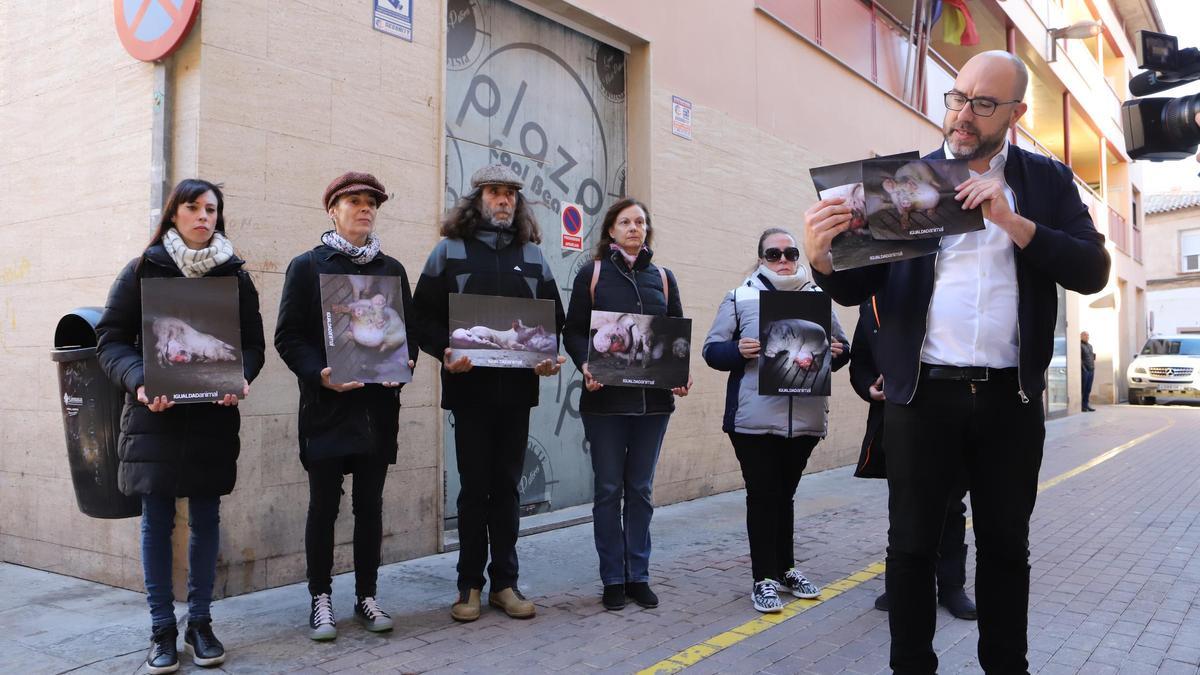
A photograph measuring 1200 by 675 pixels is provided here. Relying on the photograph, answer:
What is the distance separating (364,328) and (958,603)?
10.5ft

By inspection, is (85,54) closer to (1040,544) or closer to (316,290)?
(316,290)

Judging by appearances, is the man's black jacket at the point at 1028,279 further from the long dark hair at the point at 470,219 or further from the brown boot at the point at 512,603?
the brown boot at the point at 512,603

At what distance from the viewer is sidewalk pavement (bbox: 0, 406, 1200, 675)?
3.55m

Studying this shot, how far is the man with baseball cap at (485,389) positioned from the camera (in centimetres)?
410

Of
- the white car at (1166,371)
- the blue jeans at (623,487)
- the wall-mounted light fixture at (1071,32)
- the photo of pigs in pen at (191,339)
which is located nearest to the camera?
the photo of pigs in pen at (191,339)

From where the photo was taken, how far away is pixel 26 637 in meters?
3.75

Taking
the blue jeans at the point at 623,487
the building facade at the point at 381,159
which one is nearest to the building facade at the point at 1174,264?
the building facade at the point at 381,159

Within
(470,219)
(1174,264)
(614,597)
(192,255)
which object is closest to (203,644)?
(192,255)

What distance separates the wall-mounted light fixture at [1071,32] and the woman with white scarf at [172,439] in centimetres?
1825

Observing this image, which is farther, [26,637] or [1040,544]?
[1040,544]

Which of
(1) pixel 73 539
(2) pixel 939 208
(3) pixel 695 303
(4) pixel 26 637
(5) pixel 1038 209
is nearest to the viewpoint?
(2) pixel 939 208

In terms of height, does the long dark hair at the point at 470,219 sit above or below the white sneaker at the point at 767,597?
above

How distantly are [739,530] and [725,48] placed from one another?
4844 millimetres

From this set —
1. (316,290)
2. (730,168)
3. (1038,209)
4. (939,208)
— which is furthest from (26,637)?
(730,168)
